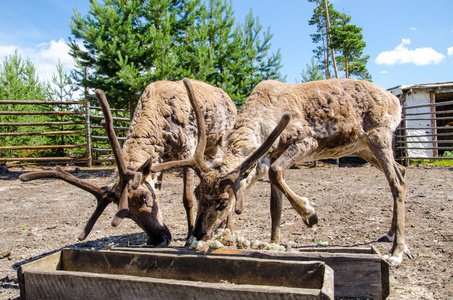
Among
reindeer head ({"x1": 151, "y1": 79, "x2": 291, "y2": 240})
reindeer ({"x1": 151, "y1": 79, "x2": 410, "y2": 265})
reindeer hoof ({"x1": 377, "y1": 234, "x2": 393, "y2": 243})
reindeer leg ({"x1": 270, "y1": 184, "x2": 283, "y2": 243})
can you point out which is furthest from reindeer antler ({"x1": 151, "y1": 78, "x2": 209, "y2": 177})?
reindeer hoof ({"x1": 377, "y1": 234, "x2": 393, "y2": 243})

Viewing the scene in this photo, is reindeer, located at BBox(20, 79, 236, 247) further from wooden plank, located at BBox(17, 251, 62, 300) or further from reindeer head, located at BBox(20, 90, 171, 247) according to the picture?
wooden plank, located at BBox(17, 251, 62, 300)

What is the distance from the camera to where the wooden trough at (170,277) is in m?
2.18

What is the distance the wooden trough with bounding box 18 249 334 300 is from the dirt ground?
62cm

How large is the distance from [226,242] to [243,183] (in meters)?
0.74

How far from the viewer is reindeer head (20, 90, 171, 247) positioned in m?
3.52

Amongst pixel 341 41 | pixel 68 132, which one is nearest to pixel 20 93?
pixel 68 132

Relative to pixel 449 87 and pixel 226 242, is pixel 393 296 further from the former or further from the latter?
pixel 449 87

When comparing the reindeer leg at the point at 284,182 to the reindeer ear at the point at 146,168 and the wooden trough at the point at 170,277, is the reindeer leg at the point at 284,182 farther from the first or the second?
the reindeer ear at the point at 146,168

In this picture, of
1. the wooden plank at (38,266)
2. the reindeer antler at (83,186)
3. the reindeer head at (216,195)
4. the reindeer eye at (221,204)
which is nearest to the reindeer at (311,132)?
the reindeer head at (216,195)

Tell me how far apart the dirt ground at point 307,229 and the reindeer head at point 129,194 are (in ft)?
1.20

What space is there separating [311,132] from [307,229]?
1.80 m

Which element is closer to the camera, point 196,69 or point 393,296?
point 393,296

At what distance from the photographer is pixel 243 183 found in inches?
154

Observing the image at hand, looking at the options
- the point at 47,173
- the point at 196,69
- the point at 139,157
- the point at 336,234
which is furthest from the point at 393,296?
the point at 196,69
